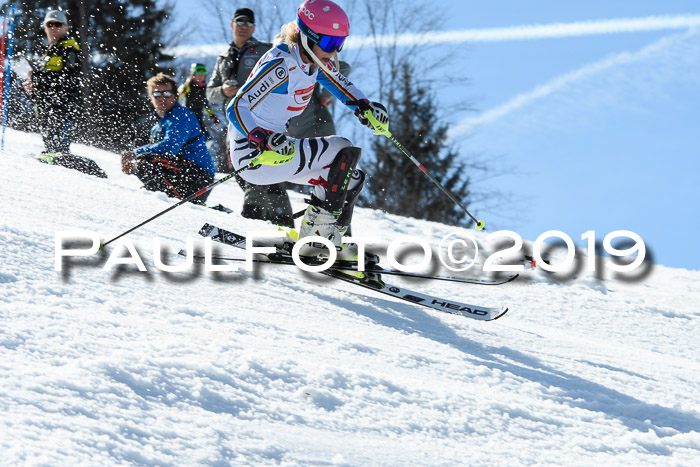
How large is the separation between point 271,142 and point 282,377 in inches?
74.8

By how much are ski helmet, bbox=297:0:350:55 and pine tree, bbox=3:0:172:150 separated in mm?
18654

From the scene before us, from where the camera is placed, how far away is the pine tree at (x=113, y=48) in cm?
2281

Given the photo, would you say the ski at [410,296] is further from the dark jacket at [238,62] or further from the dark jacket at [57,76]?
the dark jacket at [57,76]

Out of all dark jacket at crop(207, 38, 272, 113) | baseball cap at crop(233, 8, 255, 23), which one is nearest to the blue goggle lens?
dark jacket at crop(207, 38, 272, 113)

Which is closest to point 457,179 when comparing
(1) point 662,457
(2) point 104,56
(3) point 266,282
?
(2) point 104,56

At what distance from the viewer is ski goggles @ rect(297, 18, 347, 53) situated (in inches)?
169

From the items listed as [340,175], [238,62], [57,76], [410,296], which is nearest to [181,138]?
[238,62]

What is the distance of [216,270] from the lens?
425 cm

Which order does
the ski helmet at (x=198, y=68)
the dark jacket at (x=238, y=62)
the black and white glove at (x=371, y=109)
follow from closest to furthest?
the black and white glove at (x=371, y=109), the dark jacket at (x=238, y=62), the ski helmet at (x=198, y=68)

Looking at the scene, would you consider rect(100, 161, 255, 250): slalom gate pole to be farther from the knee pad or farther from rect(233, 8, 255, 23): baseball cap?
rect(233, 8, 255, 23): baseball cap

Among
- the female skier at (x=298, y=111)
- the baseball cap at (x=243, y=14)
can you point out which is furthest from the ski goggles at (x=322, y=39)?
the baseball cap at (x=243, y=14)

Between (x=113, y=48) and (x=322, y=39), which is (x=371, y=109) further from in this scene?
(x=113, y=48)

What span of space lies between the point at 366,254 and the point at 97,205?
2.23m

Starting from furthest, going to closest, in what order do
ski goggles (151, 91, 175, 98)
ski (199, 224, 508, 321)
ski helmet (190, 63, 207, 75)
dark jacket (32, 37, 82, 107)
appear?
ski helmet (190, 63, 207, 75)
dark jacket (32, 37, 82, 107)
ski goggles (151, 91, 175, 98)
ski (199, 224, 508, 321)
